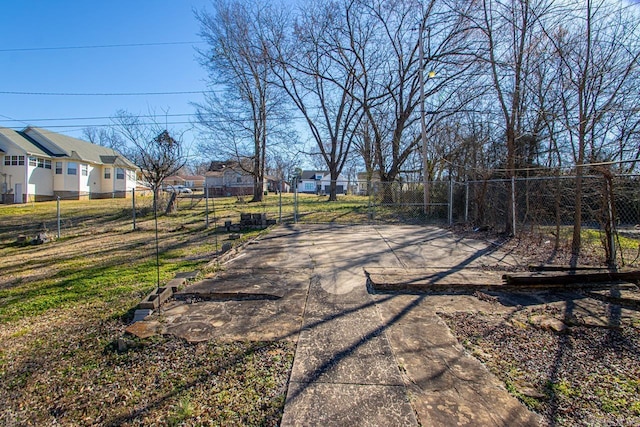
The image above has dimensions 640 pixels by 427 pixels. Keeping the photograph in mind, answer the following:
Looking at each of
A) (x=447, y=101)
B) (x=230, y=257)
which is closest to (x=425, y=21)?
(x=447, y=101)

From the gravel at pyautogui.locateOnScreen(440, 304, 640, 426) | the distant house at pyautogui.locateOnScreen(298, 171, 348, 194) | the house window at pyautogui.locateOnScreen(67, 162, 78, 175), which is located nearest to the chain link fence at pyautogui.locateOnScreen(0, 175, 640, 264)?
the gravel at pyautogui.locateOnScreen(440, 304, 640, 426)

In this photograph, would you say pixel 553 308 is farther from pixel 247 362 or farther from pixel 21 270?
pixel 21 270

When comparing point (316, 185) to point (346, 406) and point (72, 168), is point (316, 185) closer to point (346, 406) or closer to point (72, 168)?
point (72, 168)

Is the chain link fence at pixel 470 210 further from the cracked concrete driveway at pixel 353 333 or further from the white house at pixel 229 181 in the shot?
the cracked concrete driveway at pixel 353 333

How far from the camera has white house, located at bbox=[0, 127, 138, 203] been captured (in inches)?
870

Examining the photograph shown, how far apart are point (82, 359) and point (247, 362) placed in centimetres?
140

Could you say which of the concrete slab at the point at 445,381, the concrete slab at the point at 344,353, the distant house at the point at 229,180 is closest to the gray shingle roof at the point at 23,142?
the distant house at the point at 229,180

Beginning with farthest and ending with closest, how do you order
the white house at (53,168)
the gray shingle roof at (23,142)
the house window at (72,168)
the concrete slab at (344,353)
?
the house window at (72,168) < the gray shingle roof at (23,142) < the white house at (53,168) < the concrete slab at (344,353)

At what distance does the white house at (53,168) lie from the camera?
72.5 feet

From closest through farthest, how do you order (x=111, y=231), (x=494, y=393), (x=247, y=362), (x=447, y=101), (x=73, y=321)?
1. (x=494, y=393)
2. (x=247, y=362)
3. (x=73, y=321)
4. (x=111, y=231)
5. (x=447, y=101)

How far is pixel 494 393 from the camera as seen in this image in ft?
6.41

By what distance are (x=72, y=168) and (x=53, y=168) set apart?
1.23 metres

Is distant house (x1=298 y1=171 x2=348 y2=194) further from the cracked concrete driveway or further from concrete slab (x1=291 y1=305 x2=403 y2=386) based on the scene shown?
concrete slab (x1=291 y1=305 x2=403 y2=386)

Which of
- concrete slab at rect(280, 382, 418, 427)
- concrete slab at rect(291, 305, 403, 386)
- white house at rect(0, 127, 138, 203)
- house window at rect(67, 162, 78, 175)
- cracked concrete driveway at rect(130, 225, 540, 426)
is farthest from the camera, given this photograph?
house window at rect(67, 162, 78, 175)
